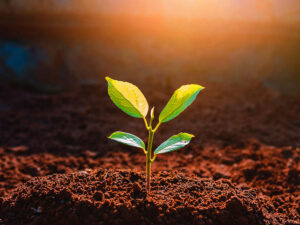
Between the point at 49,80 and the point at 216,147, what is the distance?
2.33 metres

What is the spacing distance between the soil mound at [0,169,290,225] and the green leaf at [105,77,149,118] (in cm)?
34

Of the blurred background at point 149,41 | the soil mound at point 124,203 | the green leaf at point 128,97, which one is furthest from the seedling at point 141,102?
the blurred background at point 149,41

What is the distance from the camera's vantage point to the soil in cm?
116

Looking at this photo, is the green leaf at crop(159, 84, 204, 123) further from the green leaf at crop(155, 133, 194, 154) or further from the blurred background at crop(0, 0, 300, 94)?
the blurred background at crop(0, 0, 300, 94)

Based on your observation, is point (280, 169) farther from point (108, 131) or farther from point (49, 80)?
point (49, 80)

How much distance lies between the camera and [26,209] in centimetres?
120

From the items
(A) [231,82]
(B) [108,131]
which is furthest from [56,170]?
(A) [231,82]

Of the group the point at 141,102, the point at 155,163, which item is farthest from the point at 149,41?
the point at 141,102

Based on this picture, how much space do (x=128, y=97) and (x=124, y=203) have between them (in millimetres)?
393

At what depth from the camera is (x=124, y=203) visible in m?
1.14

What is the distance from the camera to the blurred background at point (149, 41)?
11.9 ft

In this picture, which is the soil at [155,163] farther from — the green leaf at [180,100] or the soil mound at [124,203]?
the green leaf at [180,100]

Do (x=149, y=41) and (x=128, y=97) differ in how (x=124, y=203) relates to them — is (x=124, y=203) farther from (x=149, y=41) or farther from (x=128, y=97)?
(x=149, y=41)

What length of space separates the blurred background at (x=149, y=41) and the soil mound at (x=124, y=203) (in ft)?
7.53
